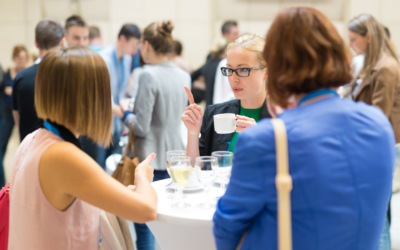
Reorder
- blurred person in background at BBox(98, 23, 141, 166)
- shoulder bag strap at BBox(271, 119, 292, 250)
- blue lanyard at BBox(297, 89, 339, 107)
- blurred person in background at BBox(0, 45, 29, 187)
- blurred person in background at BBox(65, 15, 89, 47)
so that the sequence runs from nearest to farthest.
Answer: shoulder bag strap at BBox(271, 119, 292, 250) → blue lanyard at BBox(297, 89, 339, 107) → blurred person in background at BBox(98, 23, 141, 166) → blurred person in background at BBox(65, 15, 89, 47) → blurred person in background at BBox(0, 45, 29, 187)

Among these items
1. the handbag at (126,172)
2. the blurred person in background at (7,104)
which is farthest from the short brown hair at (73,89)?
the blurred person in background at (7,104)

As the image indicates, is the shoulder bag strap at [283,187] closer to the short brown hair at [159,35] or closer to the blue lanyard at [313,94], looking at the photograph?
the blue lanyard at [313,94]

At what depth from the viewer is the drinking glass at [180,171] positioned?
1.56 metres

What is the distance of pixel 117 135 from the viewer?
413 centimetres

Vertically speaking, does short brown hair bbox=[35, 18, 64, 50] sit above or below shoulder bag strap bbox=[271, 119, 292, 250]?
above

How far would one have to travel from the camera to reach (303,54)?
1064 mm

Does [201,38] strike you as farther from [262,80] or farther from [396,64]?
[262,80]

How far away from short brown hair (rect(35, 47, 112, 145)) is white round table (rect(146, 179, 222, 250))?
1.37ft

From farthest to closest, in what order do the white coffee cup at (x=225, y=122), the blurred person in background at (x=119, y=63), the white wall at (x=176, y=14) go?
the white wall at (x=176, y=14) < the blurred person in background at (x=119, y=63) < the white coffee cup at (x=225, y=122)

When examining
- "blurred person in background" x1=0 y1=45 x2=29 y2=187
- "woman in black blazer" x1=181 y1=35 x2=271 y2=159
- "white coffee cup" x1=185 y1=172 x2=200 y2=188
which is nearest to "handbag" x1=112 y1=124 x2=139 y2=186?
"woman in black blazer" x1=181 y1=35 x2=271 y2=159

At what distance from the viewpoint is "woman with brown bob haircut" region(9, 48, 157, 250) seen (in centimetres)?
126

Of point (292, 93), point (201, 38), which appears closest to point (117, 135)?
point (292, 93)

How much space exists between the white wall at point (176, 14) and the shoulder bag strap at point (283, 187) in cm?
709

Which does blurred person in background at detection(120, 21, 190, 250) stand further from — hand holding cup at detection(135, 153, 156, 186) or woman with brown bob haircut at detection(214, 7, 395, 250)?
woman with brown bob haircut at detection(214, 7, 395, 250)
